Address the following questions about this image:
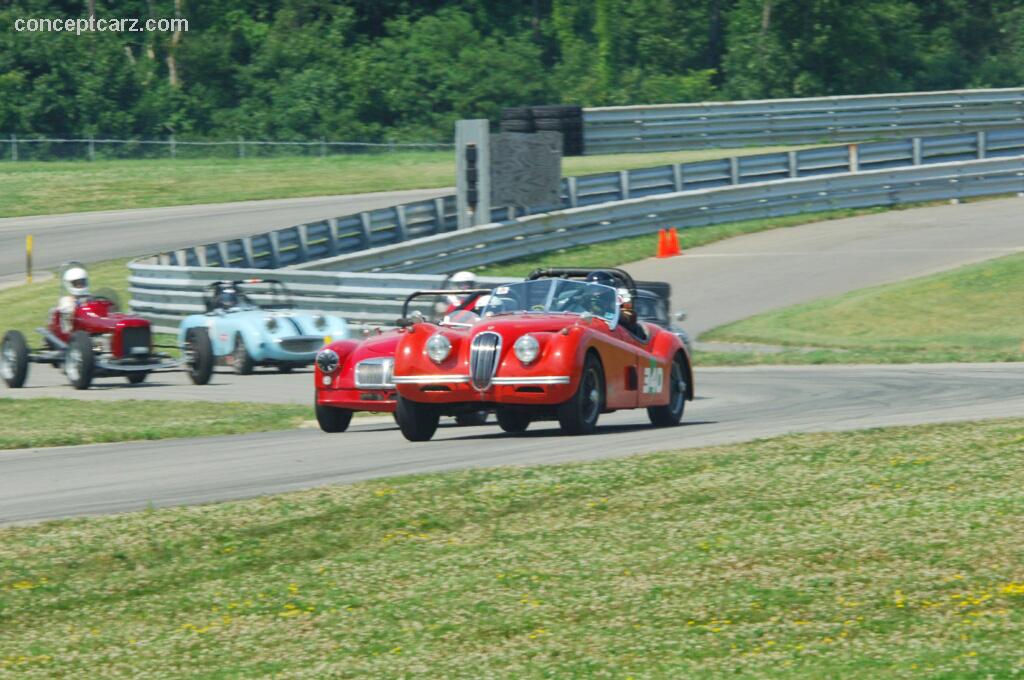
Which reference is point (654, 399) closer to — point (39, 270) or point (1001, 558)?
point (1001, 558)

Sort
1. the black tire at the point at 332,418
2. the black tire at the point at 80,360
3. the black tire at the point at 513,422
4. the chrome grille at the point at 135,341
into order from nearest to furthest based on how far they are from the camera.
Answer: the black tire at the point at 513,422, the black tire at the point at 332,418, the black tire at the point at 80,360, the chrome grille at the point at 135,341

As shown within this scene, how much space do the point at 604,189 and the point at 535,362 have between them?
21.6 metres

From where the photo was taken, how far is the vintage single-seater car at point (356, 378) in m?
14.3

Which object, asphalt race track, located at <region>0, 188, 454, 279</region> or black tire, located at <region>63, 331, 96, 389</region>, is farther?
asphalt race track, located at <region>0, 188, 454, 279</region>

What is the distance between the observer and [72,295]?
21.7 meters

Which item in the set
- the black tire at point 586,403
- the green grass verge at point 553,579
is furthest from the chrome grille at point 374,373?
the green grass verge at point 553,579

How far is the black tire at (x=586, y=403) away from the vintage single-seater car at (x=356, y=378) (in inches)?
54.1

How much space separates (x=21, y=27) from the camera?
2530 inches

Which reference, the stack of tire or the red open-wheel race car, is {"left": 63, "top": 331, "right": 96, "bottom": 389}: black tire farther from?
the stack of tire

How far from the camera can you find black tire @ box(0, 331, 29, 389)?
20.5 meters

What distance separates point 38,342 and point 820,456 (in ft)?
60.7

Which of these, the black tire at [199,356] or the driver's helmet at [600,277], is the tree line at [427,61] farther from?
the driver's helmet at [600,277]

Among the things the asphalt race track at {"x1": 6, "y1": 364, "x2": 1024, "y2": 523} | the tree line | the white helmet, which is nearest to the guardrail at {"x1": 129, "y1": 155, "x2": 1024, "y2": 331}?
the white helmet

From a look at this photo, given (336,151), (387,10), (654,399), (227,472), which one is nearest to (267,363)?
(654,399)
